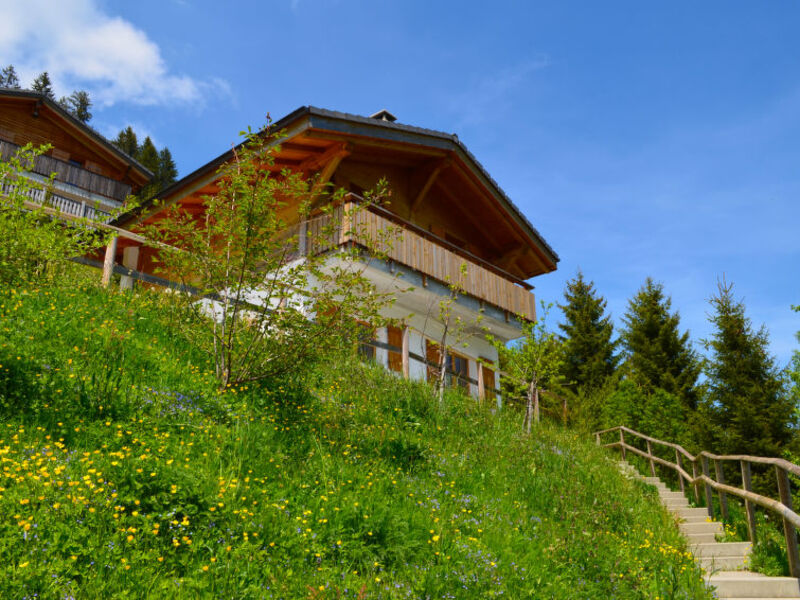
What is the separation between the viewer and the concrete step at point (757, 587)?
744 cm

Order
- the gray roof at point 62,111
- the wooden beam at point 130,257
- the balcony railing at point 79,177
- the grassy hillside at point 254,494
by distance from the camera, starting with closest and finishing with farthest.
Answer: the grassy hillside at point 254,494 → the wooden beam at point 130,257 → the gray roof at point 62,111 → the balcony railing at point 79,177

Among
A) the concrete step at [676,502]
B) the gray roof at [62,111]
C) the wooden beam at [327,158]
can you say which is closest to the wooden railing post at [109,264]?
the wooden beam at [327,158]

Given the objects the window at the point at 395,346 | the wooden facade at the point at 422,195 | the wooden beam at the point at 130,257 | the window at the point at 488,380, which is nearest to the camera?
the wooden facade at the point at 422,195

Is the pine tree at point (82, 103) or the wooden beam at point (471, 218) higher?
the pine tree at point (82, 103)

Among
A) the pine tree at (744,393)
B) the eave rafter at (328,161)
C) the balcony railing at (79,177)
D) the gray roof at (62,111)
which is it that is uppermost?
the gray roof at (62,111)

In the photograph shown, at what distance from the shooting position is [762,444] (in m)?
16.0

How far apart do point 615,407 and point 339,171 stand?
1140 centimetres

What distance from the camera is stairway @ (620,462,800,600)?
7504mm

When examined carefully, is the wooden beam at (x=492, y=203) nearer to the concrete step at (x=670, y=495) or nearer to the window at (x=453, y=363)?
the window at (x=453, y=363)

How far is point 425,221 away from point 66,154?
74.4 ft

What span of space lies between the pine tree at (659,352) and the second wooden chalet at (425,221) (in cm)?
497

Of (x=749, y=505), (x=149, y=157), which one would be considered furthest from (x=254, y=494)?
(x=149, y=157)

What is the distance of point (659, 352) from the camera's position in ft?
79.3

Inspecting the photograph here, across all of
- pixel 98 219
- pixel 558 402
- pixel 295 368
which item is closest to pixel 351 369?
pixel 295 368
